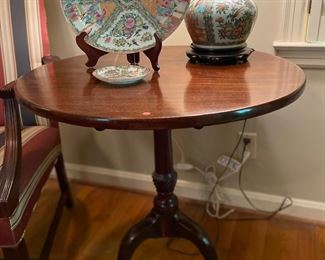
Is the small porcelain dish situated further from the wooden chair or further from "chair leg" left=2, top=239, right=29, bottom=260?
"chair leg" left=2, top=239, right=29, bottom=260

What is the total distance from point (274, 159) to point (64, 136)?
991 mm

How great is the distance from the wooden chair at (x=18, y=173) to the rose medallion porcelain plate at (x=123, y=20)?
0.28 m

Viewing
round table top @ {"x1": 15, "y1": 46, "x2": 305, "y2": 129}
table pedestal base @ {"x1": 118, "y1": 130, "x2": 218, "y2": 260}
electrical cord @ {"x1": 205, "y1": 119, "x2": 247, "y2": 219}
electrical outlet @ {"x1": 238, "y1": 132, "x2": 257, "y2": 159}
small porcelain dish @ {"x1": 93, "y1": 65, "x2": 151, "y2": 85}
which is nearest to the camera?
round table top @ {"x1": 15, "y1": 46, "x2": 305, "y2": 129}

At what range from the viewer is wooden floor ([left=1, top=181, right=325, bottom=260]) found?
131 centimetres

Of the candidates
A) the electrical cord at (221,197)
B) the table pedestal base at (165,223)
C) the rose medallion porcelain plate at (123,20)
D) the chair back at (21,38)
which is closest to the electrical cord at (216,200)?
the electrical cord at (221,197)

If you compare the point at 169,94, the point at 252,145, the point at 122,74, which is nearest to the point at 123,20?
the point at 122,74

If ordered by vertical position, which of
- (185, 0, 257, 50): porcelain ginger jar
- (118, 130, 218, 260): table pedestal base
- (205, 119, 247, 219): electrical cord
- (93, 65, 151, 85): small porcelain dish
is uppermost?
(185, 0, 257, 50): porcelain ginger jar

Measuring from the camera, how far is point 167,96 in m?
0.78

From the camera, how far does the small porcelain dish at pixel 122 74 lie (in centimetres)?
85

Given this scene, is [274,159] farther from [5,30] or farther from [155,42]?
[5,30]

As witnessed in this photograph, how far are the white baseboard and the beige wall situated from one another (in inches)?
1.2

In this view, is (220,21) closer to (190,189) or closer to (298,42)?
(298,42)

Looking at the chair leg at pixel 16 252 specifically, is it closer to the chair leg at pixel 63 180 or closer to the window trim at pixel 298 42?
the chair leg at pixel 63 180

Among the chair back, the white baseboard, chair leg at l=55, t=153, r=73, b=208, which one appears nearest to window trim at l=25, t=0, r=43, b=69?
the chair back
